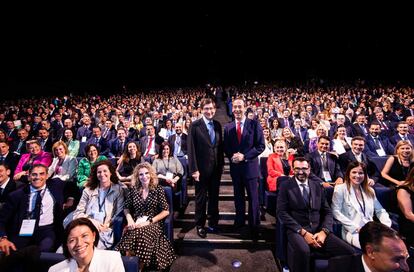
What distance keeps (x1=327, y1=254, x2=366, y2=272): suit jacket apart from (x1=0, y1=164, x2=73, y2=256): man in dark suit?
209cm

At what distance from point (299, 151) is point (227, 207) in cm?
125

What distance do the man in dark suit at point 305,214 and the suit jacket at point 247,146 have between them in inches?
14.1

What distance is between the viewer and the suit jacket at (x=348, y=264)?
3.85ft

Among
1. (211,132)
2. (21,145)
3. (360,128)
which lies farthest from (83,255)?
(360,128)

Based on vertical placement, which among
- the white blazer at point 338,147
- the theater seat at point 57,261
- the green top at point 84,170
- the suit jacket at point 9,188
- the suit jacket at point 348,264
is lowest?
the theater seat at point 57,261

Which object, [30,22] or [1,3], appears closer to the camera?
[1,3]

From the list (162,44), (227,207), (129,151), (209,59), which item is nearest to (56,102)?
(129,151)

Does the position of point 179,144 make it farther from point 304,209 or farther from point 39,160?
point 304,209

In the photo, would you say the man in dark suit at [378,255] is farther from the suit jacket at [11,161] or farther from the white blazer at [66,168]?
the suit jacket at [11,161]

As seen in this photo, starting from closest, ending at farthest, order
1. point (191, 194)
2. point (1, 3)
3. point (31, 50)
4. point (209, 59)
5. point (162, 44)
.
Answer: point (191, 194) → point (1, 3) → point (31, 50) → point (162, 44) → point (209, 59)

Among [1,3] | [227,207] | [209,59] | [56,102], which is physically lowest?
[227,207]

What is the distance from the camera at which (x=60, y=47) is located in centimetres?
1330

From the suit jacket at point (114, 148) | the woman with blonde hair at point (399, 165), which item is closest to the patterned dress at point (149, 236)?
the suit jacket at point (114, 148)

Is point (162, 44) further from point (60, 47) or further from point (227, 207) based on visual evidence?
point (227, 207)
